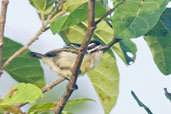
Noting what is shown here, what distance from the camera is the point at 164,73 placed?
284 cm

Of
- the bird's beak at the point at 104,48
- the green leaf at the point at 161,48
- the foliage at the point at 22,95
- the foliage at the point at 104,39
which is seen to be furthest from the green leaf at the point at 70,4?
the foliage at the point at 22,95

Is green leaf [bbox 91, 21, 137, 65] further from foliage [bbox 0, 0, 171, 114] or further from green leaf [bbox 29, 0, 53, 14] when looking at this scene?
green leaf [bbox 29, 0, 53, 14]

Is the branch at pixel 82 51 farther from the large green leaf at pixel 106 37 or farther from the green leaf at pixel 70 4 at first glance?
the large green leaf at pixel 106 37

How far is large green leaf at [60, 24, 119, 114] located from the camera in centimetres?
315

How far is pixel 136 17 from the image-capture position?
2.39 m

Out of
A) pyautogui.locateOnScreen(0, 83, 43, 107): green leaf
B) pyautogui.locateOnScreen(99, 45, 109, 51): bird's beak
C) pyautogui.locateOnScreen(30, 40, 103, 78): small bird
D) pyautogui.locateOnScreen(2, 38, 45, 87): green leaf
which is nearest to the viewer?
pyautogui.locateOnScreen(0, 83, 43, 107): green leaf

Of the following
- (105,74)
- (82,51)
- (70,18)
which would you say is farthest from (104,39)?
(82,51)

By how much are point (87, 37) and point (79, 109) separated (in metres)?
1.73

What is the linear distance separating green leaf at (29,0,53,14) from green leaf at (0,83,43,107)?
89 cm

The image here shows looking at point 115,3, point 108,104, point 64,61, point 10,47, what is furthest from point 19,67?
point 115,3

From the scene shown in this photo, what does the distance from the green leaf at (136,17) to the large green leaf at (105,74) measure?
749 millimetres

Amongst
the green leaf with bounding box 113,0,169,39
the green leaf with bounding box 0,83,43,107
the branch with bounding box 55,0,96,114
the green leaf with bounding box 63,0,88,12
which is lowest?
the green leaf with bounding box 0,83,43,107

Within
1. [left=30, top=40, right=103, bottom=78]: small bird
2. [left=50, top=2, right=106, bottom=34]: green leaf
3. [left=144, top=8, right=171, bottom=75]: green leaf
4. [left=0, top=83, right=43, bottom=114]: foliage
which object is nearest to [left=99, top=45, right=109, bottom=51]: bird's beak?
[left=30, top=40, right=103, bottom=78]: small bird

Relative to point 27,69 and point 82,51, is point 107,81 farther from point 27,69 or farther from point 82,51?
point 82,51
